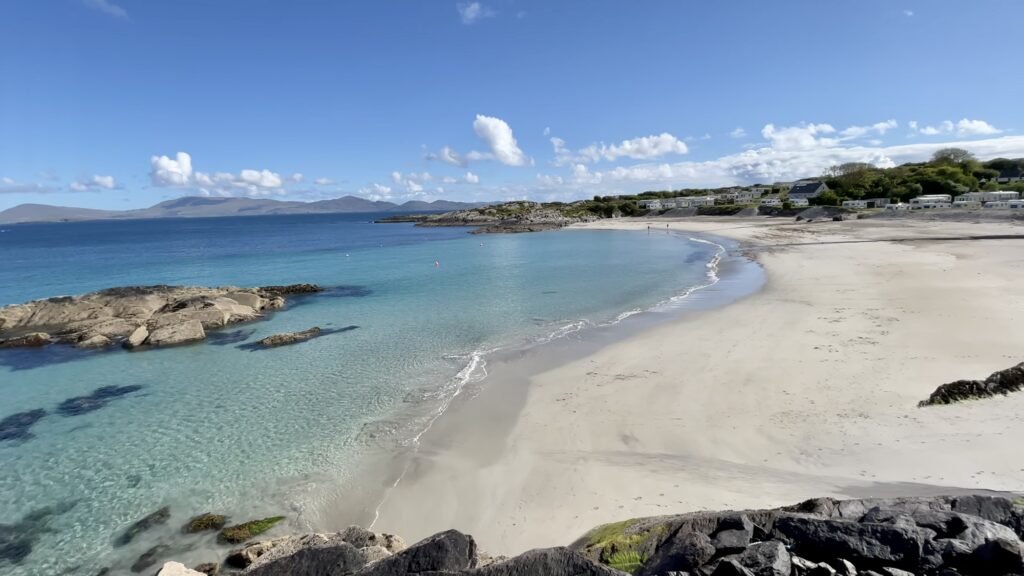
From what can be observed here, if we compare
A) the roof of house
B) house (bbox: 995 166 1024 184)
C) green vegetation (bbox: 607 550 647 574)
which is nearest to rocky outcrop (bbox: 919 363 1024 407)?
green vegetation (bbox: 607 550 647 574)

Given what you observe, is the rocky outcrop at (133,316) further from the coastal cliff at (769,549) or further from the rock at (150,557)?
the coastal cliff at (769,549)

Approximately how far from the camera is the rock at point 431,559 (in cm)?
536

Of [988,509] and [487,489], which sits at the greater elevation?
[988,509]

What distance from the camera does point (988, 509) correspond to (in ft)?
18.1

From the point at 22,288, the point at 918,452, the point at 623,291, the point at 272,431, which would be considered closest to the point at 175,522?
the point at 272,431

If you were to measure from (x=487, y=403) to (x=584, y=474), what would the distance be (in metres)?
4.63

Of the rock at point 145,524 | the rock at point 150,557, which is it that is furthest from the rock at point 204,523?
the rock at point 145,524

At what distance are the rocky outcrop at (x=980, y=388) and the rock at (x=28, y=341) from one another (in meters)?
33.9

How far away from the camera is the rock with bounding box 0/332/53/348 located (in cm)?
2272

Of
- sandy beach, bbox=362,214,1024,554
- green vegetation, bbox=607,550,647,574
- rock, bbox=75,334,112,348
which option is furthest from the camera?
rock, bbox=75,334,112,348

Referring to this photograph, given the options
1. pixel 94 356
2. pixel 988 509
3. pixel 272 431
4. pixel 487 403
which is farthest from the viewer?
pixel 94 356

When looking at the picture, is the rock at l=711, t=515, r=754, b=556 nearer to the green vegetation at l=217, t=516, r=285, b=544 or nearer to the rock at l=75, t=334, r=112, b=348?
the green vegetation at l=217, t=516, r=285, b=544

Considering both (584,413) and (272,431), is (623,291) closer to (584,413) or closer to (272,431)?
(584,413)

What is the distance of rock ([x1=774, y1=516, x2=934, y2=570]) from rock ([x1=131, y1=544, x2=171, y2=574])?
970cm
